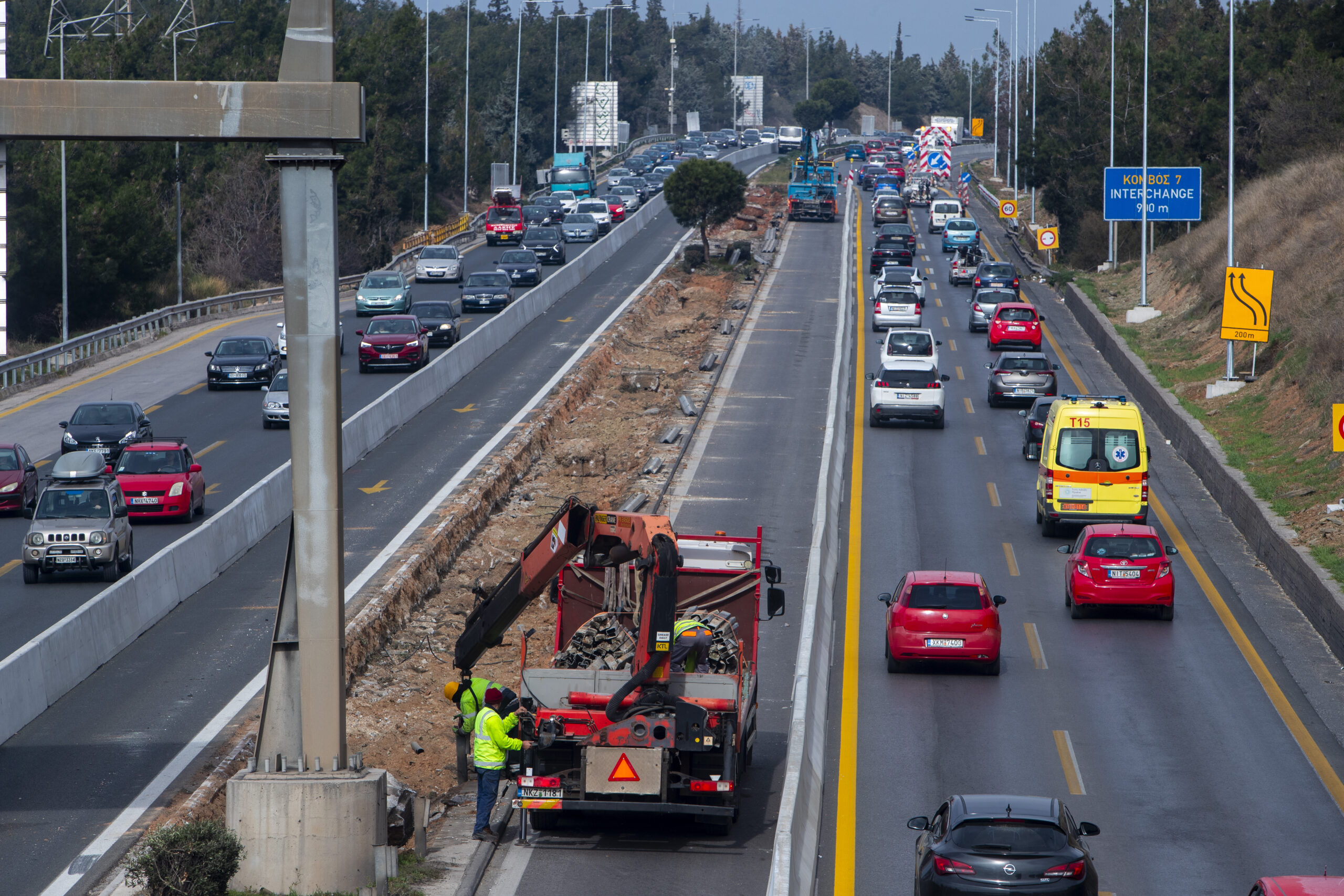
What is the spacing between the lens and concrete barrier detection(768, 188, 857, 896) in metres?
12.9

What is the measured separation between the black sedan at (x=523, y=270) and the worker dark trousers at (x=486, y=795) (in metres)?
49.4

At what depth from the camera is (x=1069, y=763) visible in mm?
18234

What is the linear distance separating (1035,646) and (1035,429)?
13.5 meters

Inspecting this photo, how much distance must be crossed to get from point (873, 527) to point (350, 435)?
1317 cm

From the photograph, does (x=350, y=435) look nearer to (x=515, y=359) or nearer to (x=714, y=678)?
(x=515, y=359)

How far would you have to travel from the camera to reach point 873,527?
30.3 meters

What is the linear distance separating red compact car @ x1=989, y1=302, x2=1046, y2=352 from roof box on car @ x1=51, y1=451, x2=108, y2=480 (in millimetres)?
31017

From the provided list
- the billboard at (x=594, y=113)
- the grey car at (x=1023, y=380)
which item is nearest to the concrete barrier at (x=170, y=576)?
the grey car at (x=1023, y=380)

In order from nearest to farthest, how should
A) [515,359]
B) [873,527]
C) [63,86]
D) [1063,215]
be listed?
1. [63,86]
2. [873,527]
3. [515,359]
4. [1063,215]

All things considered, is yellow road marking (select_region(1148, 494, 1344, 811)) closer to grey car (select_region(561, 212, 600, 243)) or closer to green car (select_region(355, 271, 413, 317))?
green car (select_region(355, 271, 413, 317))

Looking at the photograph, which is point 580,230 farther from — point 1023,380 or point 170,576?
point 170,576

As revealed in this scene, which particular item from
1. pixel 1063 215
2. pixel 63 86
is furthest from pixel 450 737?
pixel 1063 215

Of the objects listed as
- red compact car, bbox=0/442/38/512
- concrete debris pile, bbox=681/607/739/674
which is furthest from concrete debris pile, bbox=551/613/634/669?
red compact car, bbox=0/442/38/512

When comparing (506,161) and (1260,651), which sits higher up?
(506,161)
